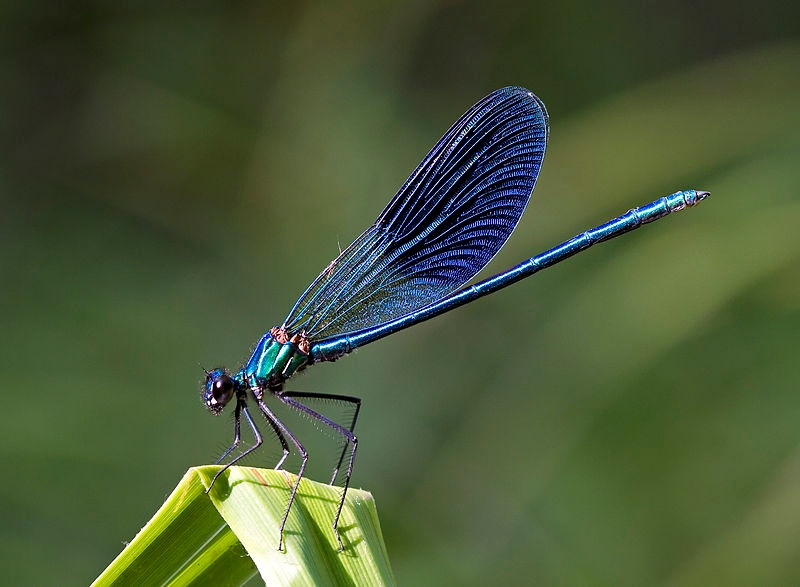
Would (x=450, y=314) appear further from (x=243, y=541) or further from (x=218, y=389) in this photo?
(x=243, y=541)

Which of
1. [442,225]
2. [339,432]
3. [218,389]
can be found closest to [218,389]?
[218,389]

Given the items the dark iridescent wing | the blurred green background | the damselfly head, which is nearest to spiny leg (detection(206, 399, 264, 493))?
the damselfly head

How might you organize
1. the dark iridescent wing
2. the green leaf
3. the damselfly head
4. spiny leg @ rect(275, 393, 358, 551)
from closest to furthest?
1. the green leaf
2. spiny leg @ rect(275, 393, 358, 551)
3. the damselfly head
4. the dark iridescent wing

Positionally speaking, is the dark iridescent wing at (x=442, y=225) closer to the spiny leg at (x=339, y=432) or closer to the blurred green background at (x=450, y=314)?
the spiny leg at (x=339, y=432)

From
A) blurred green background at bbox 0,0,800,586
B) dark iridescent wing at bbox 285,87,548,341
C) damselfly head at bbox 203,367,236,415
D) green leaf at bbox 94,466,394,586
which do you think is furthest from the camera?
blurred green background at bbox 0,0,800,586

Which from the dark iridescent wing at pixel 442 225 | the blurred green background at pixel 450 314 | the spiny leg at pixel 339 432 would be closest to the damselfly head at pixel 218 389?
the spiny leg at pixel 339 432

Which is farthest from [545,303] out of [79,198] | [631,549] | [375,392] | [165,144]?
[79,198]

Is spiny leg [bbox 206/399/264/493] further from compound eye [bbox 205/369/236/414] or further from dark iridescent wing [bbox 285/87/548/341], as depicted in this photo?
dark iridescent wing [bbox 285/87/548/341]

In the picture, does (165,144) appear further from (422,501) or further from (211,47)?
(422,501)
